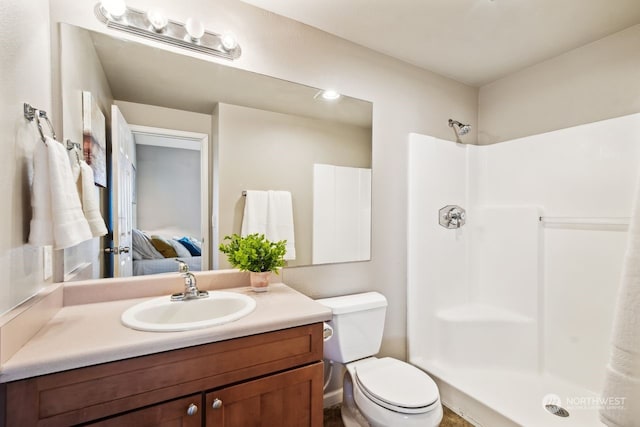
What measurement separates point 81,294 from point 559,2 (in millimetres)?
2672

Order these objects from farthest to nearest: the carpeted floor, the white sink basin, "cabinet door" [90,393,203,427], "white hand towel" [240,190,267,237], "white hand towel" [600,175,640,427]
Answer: the carpeted floor
"white hand towel" [240,190,267,237]
the white sink basin
"cabinet door" [90,393,203,427]
"white hand towel" [600,175,640,427]

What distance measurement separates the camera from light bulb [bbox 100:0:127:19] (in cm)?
124

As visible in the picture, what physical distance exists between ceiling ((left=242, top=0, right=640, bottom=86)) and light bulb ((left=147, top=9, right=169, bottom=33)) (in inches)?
17.6

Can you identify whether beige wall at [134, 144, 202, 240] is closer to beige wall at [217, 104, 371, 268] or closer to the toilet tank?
beige wall at [217, 104, 371, 268]

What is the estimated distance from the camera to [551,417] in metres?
1.68

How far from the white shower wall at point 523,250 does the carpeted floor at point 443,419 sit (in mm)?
360

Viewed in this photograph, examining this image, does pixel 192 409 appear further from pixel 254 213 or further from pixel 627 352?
pixel 627 352

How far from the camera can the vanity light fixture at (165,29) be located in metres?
1.26

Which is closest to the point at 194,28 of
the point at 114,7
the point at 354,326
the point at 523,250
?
the point at 114,7

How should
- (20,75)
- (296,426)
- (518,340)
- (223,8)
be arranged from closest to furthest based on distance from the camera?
(20,75) < (296,426) < (223,8) < (518,340)

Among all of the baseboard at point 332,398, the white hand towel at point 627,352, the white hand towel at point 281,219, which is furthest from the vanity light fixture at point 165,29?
the baseboard at point 332,398

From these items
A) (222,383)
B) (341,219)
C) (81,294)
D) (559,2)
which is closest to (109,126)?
(81,294)

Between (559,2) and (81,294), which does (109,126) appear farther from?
(559,2)

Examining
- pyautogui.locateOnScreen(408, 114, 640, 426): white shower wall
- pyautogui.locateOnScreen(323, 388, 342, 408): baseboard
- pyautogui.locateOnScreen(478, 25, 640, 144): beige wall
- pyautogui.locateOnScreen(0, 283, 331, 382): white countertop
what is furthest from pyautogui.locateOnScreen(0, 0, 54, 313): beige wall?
pyautogui.locateOnScreen(478, 25, 640, 144): beige wall
